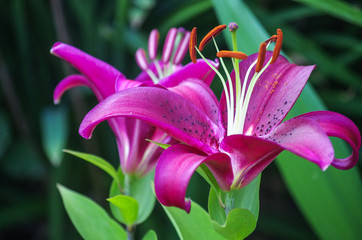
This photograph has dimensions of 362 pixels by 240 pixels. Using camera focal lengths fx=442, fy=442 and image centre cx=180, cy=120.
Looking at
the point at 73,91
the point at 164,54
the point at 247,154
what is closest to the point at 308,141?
the point at 247,154

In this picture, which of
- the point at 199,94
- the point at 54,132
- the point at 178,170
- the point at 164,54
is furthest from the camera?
the point at 54,132

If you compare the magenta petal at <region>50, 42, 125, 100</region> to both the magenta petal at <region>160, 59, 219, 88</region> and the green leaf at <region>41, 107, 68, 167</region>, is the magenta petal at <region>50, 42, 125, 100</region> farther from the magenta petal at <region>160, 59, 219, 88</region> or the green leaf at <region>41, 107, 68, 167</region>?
the green leaf at <region>41, 107, 68, 167</region>

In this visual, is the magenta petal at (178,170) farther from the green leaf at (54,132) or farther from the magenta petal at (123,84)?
the green leaf at (54,132)

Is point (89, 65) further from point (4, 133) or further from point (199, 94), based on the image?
point (4, 133)

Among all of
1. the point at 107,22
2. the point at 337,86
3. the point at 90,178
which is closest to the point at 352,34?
the point at 337,86

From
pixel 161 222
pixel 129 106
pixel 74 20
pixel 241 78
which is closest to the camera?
pixel 129 106

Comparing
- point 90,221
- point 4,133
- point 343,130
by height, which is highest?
point 343,130

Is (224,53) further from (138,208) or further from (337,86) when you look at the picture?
(337,86)
